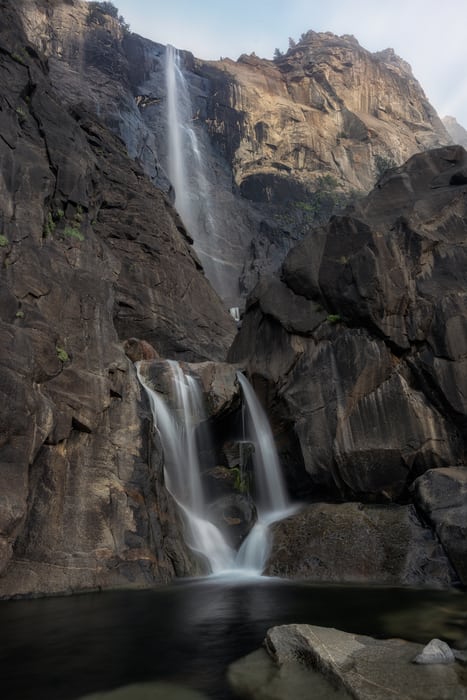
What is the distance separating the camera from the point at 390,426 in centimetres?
1756

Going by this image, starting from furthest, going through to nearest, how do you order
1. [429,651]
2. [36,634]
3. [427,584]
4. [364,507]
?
[364,507] → [427,584] → [36,634] → [429,651]

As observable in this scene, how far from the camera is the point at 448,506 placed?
1466 centimetres

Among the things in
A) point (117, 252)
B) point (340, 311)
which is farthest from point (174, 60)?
point (340, 311)

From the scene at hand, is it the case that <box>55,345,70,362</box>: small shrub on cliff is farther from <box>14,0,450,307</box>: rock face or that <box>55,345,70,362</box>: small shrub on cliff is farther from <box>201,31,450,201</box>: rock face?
<box>201,31,450,201</box>: rock face

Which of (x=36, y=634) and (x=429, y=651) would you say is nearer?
(x=429, y=651)

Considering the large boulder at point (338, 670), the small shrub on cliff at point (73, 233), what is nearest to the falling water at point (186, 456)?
the small shrub on cliff at point (73, 233)

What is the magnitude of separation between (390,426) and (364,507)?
2.79m

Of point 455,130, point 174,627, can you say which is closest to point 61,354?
point 174,627

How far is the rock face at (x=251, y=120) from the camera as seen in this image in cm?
5359

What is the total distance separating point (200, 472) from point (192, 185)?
44.8 metres

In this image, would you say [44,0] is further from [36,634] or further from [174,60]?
[36,634]

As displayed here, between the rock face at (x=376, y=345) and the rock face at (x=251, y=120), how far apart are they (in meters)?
29.3

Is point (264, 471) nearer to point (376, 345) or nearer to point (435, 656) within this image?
point (376, 345)

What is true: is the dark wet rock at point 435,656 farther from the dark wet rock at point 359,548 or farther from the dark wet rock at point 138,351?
the dark wet rock at point 138,351
